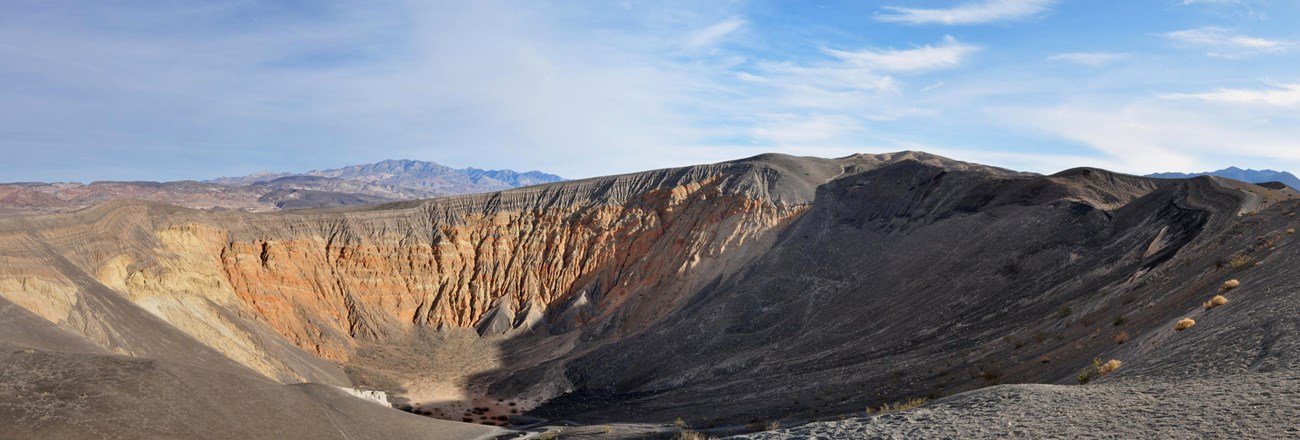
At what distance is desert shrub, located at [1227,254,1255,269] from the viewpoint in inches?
907

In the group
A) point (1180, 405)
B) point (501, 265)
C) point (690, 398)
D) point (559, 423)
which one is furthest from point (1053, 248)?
point (501, 265)

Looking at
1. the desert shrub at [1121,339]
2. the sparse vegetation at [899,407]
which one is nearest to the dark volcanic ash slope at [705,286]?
the desert shrub at [1121,339]

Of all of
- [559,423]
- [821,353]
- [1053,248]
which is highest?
[1053,248]

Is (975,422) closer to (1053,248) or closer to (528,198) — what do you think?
(1053,248)

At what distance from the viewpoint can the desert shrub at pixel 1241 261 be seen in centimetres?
2303

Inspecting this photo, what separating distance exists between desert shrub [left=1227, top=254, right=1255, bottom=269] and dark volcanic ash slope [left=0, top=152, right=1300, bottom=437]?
50 centimetres

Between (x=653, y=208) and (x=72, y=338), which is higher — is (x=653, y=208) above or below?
above

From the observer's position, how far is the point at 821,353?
3878 cm

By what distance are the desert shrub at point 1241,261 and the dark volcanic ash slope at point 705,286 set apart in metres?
0.50

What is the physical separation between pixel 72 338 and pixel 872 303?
37631mm

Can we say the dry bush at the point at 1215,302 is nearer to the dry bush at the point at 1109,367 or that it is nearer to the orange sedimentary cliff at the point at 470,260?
the dry bush at the point at 1109,367

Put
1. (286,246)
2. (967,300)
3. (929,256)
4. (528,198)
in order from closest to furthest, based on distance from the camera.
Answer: (967,300) → (929,256) → (286,246) → (528,198)

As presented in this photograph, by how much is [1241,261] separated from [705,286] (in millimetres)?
36655

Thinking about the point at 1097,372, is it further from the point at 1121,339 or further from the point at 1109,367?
the point at 1121,339
